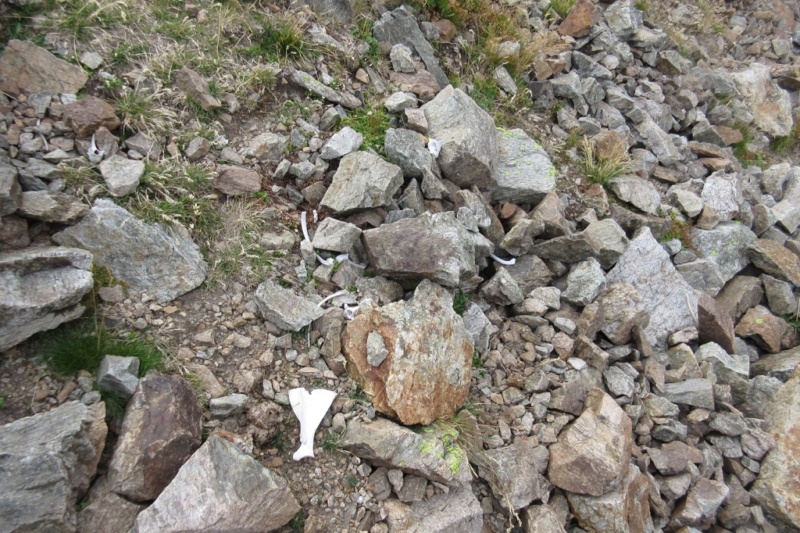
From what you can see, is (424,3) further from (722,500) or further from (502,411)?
(722,500)

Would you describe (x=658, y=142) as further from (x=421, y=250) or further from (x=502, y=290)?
(x=421, y=250)

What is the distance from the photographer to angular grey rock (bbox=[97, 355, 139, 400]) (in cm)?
322

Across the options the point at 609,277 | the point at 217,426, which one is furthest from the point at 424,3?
the point at 217,426

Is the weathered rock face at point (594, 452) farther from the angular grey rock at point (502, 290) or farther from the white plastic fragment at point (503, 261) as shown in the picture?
the white plastic fragment at point (503, 261)

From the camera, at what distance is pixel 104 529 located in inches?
112

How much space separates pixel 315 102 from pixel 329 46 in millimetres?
865

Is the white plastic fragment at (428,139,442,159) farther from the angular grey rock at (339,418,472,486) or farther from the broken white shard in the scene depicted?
the angular grey rock at (339,418,472,486)

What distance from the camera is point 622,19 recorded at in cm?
867

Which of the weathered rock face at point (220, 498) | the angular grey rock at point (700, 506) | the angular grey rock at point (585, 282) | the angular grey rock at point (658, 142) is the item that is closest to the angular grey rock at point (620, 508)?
the angular grey rock at point (700, 506)

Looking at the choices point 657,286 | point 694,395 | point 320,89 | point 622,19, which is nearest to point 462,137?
point 320,89

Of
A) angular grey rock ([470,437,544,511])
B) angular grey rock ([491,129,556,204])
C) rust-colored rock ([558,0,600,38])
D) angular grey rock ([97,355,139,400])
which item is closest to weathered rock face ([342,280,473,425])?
angular grey rock ([470,437,544,511])

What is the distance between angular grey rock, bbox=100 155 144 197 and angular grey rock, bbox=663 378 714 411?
4.99 metres

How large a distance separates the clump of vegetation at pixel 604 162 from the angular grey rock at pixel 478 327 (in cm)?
299

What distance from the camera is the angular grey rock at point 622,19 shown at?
339 inches
